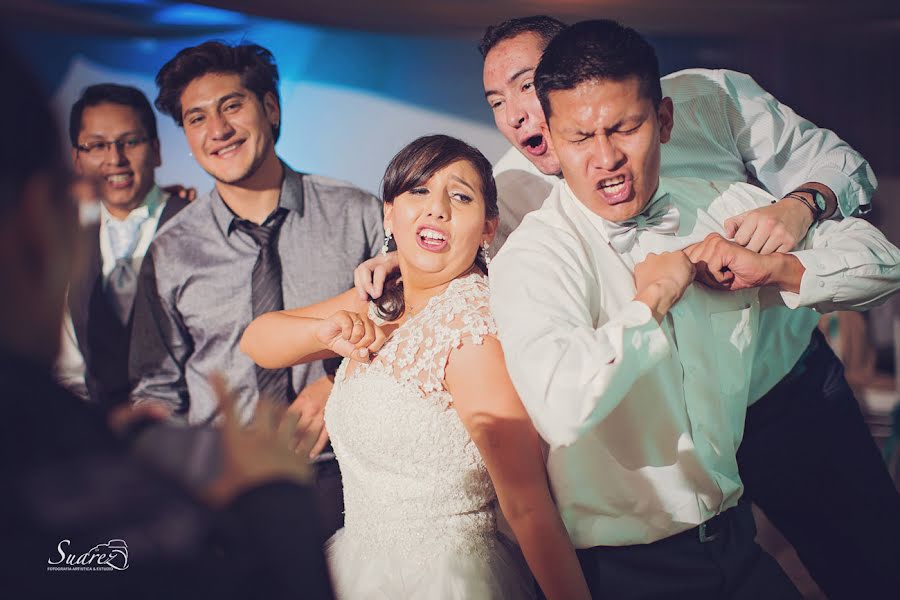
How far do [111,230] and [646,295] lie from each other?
1.95m

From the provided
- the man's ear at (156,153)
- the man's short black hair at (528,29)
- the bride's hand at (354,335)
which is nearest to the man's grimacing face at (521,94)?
the man's short black hair at (528,29)

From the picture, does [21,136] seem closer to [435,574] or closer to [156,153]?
[435,574]

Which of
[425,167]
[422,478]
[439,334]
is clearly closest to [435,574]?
[422,478]

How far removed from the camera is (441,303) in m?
1.84

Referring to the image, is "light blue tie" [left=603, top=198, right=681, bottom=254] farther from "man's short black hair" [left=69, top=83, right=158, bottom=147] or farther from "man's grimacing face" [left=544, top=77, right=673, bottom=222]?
"man's short black hair" [left=69, top=83, right=158, bottom=147]

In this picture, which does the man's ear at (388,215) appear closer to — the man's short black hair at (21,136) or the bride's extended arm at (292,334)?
the bride's extended arm at (292,334)

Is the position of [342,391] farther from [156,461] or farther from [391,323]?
[156,461]

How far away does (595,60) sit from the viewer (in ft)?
5.60

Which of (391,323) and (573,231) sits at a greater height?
(573,231)

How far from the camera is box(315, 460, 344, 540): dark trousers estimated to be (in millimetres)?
2500

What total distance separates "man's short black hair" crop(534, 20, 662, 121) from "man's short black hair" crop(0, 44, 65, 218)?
1.01 meters

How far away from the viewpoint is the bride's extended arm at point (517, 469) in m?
1.67

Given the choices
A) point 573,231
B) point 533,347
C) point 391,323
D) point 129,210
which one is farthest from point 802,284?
point 129,210

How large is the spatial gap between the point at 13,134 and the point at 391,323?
99cm
